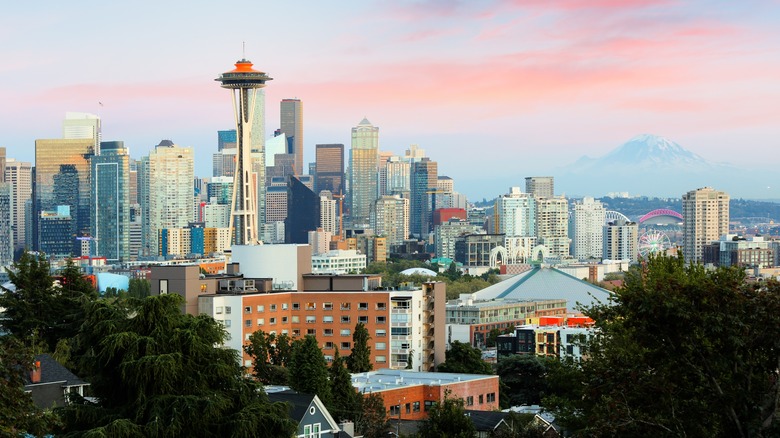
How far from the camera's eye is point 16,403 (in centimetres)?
1838

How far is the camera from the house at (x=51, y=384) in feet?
96.7

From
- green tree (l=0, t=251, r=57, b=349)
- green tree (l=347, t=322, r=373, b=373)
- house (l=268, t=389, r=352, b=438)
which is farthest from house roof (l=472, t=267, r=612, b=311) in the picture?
house (l=268, t=389, r=352, b=438)

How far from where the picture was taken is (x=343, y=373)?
40.5 m

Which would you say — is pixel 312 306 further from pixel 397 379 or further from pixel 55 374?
pixel 55 374

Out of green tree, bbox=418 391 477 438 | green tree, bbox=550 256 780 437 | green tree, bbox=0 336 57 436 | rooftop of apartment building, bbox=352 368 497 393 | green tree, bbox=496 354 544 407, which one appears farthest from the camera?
green tree, bbox=496 354 544 407

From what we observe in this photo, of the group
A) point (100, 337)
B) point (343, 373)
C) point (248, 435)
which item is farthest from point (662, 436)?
point (343, 373)

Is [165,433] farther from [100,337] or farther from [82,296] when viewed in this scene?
[82,296]

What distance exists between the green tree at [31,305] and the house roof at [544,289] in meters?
69.0

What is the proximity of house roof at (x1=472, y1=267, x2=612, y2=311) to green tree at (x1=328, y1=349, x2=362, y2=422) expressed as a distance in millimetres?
69125

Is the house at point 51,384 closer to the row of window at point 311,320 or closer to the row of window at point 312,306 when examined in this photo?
the row of window at point 312,306

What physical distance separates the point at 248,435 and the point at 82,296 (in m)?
18.3

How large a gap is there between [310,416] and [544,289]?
3355 inches

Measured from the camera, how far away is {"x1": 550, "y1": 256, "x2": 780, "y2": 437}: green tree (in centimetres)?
1861

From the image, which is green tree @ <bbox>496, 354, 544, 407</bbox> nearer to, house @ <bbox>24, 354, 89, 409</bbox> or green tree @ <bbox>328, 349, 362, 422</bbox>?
green tree @ <bbox>328, 349, 362, 422</bbox>
